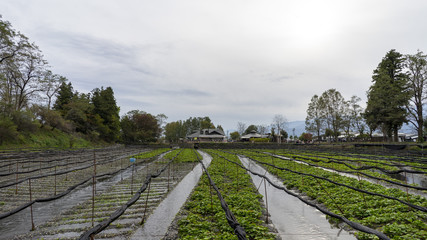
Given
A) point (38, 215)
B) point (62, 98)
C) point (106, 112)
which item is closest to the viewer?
point (38, 215)

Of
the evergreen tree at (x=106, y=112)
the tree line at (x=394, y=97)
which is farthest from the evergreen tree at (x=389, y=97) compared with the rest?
the evergreen tree at (x=106, y=112)

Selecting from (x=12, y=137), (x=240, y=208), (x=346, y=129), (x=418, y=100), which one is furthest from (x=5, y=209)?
(x=346, y=129)

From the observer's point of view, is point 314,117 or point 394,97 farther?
point 314,117

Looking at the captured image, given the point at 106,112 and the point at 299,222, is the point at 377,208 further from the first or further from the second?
the point at 106,112

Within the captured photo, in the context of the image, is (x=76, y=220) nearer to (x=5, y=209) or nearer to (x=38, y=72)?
(x=5, y=209)

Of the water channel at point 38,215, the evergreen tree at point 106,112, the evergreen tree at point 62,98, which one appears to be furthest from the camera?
the evergreen tree at point 106,112

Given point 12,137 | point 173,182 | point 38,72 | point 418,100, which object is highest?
point 38,72

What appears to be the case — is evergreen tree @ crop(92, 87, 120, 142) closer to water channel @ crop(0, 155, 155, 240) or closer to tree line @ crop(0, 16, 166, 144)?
tree line @ crop(0, 16, 166, 144)

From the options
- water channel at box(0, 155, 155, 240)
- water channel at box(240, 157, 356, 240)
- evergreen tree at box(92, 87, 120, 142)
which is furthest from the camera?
evergreen tree at box(92, 87, 120, 142)

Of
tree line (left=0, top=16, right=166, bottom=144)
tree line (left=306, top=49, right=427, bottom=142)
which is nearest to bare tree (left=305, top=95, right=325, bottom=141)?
tree line (left=306, top=49, right=427, bottom=142)

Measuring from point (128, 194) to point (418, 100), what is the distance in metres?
42.5

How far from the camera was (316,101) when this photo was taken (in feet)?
172

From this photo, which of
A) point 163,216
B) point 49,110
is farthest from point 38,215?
point 49,110

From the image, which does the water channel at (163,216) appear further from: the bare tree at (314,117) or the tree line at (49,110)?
the bare tree at (314,117)
